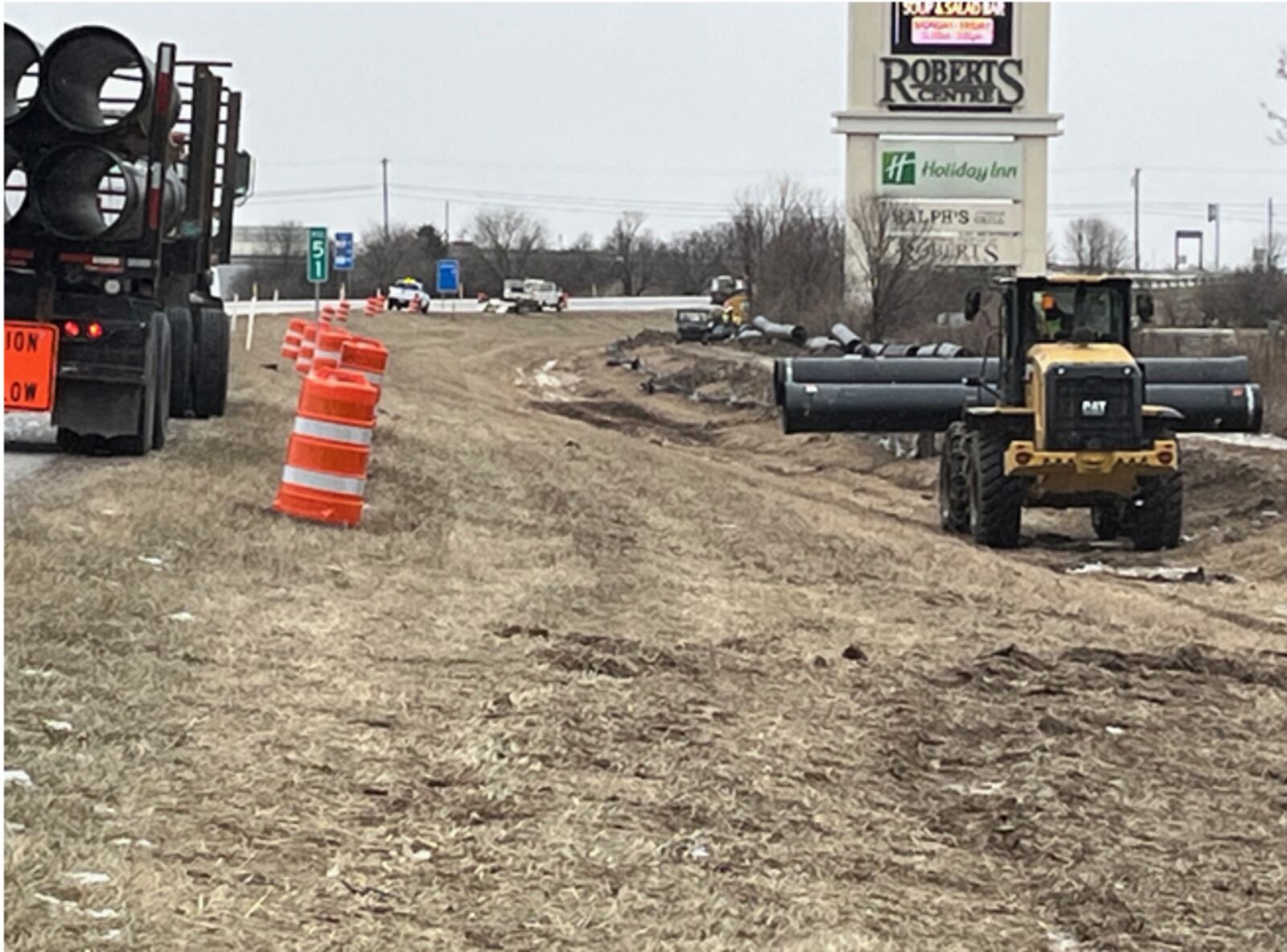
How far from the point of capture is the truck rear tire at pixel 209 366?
19578 mm

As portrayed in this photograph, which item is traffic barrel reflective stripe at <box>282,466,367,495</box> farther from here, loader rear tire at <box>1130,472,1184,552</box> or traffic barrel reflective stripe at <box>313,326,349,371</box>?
loader rear tire at <box>1130,472,1184,552</box>

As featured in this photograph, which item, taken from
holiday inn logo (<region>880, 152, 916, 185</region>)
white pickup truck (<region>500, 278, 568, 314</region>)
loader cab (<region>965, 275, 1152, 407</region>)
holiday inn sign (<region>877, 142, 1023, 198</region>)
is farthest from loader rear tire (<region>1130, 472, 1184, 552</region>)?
white pickup truck (<region>500, 278, 568, 314</region>)

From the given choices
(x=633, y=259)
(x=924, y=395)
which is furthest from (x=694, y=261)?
(x=924, y=395)

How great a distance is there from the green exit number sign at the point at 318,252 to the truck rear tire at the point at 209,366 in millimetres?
21349

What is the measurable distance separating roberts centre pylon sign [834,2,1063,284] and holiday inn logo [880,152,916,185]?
0.04 m

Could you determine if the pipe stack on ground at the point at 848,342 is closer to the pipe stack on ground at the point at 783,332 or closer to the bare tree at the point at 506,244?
the pipe stack on ground at the point at 783,332

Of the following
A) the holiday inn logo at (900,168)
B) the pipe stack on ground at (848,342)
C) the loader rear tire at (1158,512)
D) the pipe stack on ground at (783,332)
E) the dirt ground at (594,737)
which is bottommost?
the dirt ground at (594,737)

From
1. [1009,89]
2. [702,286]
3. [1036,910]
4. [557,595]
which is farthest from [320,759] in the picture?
[702,286]

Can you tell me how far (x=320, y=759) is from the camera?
6.62 meters

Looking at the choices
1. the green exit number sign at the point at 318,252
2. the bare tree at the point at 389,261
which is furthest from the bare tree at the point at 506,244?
the green exit number sign at the point at 318,252

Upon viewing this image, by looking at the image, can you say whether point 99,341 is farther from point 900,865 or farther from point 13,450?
point 900,865

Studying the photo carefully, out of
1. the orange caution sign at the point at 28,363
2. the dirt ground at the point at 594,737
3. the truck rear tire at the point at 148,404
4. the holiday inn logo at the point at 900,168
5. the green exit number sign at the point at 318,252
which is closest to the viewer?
the dirt ground at the point at 594,737

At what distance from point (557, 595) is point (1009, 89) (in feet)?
194

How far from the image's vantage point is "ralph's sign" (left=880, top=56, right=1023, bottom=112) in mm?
65688
